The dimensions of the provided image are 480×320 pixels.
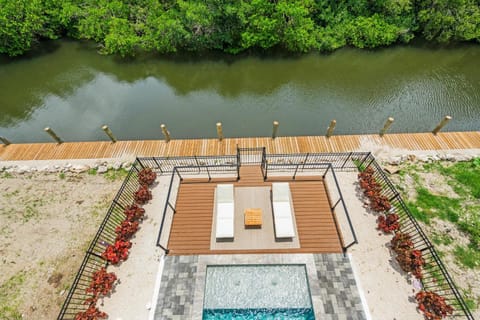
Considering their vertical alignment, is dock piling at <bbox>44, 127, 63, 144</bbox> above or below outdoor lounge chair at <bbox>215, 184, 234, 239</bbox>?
above

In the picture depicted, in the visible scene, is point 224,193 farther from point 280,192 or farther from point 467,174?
point 467,174

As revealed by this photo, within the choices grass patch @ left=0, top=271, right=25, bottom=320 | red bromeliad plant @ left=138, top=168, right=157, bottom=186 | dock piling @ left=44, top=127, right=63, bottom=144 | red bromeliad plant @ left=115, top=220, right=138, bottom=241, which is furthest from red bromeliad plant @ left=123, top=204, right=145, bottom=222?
dock piling @ left=44, top=127, right=63, bottom=144

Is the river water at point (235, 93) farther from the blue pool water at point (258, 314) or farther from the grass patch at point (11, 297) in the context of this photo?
the blue pool water at point (258, 314)

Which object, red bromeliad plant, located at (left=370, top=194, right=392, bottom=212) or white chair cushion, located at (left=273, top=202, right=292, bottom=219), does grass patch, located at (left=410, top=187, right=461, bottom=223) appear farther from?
white chair cushion, located at (left=273, top=202, right=292, bottom=219)

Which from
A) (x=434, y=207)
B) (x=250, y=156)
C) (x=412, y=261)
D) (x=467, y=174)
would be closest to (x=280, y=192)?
(x=250, y=156)

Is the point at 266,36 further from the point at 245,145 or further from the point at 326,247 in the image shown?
the point at 326,247

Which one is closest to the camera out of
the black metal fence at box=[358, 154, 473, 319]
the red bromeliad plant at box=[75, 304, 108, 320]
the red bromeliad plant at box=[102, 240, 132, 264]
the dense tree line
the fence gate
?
the red bromeliad plant at box=[75, 304, 108, 320]
